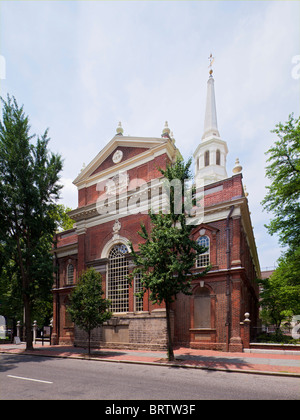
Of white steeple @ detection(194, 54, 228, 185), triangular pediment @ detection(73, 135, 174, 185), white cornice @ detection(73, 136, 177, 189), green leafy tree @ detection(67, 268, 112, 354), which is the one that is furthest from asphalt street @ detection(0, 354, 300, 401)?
white steeple @ detection(194, 54, 228, 185)

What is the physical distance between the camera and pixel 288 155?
19.3 meters

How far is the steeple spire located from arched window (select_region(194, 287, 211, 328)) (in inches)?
1005

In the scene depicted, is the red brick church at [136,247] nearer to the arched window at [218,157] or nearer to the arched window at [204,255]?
the arched window at [204,255]

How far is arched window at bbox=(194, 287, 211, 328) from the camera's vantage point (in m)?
19.0

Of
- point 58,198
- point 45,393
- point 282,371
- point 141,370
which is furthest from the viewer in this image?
point 58,198

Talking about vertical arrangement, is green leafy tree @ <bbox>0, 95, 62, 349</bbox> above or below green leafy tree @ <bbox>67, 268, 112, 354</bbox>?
above

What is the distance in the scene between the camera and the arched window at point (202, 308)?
19.0 meters

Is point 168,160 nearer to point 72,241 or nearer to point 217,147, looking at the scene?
point 72,241

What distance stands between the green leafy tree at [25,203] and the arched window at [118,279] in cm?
471

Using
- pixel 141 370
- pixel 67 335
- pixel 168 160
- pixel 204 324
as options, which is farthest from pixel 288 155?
pixel 67 335

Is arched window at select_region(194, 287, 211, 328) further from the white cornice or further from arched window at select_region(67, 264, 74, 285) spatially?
arched window at select_region(67, 264, 74, 285)

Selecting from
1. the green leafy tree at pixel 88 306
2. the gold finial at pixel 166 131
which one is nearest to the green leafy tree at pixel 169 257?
the green leafy tree at pixel 88 306
